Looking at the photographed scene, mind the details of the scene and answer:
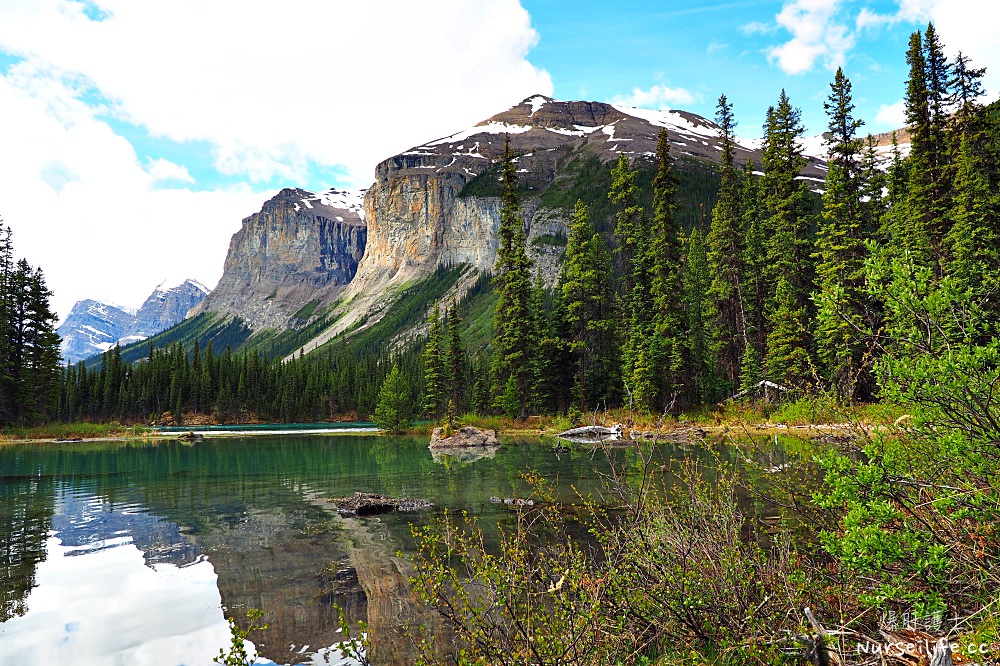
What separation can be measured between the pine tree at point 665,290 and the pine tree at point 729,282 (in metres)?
3.75

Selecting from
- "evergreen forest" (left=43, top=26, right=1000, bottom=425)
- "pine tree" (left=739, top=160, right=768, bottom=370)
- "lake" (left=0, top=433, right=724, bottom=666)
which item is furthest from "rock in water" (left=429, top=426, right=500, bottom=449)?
"pine tree" (left=739, top=160, right=768, bottom=370)

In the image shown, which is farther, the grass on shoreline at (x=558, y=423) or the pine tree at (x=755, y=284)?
the pine tree at (x=755, y=284)

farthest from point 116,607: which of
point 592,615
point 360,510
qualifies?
point 592,615

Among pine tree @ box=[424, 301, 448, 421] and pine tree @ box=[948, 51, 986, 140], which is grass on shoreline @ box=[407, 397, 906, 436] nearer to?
pine tree @ box=[424, 301, 448, 421]

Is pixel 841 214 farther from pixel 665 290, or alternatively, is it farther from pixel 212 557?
pixel 212 557

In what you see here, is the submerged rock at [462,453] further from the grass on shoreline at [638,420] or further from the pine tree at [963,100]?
the pine tree at [963,100]

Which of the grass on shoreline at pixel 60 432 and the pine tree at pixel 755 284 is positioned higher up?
the pine tree at pixel 755 284

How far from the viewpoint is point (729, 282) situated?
49750 mm

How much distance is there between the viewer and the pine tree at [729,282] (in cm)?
4884

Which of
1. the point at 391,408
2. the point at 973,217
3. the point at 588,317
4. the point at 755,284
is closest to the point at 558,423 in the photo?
the point at 588,317

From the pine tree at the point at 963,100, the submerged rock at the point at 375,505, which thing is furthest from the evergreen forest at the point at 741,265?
the submerged rock at the point at 375,505

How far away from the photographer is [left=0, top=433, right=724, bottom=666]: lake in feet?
31.9

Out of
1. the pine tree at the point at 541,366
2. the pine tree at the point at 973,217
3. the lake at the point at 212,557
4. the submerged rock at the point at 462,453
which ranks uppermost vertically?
the pine tree at the point at 973,217

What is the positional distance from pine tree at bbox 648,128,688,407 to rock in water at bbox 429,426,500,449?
1371cm
